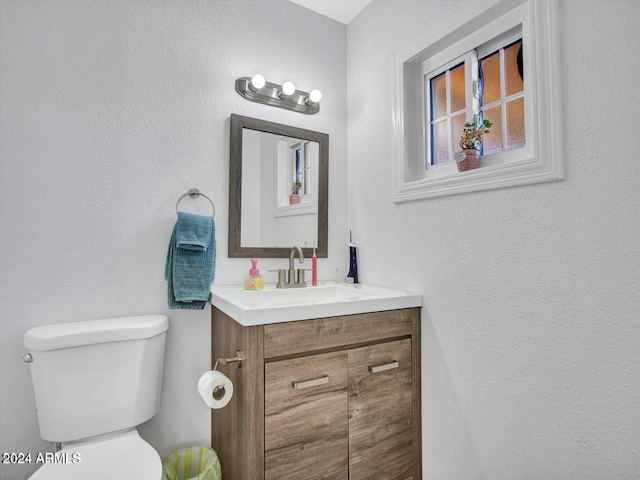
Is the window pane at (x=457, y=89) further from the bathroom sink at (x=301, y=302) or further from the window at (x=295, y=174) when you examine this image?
the bathroom sink at (x=301, y=302)

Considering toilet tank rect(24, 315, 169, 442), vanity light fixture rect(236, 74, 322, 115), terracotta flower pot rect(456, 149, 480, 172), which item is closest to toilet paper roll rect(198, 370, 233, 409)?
toilet tank rect(24, 315, 169, 442)

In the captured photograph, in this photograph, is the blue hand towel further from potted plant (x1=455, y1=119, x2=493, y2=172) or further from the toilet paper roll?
potted plant (x1=455, y1=119, x2=493, y2=172)

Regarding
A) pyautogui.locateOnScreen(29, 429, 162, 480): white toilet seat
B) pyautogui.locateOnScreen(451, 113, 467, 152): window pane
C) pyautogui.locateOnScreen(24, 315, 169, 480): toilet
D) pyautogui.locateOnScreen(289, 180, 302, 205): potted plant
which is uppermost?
pyautogui.locateOnScreen(451, 113, 467, 152): window pane

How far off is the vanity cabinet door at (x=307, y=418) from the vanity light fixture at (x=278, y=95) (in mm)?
1299

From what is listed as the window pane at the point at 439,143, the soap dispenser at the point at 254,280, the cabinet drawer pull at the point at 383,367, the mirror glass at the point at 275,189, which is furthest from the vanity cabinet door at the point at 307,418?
the window pane at the point at 439,143

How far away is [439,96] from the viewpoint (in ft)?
5.17

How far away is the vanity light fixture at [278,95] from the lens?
65.9 inches

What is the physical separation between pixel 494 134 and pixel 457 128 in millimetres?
192

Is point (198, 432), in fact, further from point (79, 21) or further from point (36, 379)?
point (79, 21)

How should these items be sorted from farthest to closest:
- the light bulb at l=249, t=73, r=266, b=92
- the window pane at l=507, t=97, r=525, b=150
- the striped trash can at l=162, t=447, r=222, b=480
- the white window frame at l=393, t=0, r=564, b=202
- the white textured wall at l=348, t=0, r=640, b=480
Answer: the light bulb at l=249, t=73, r=266, b=92
the striped trash can at l=162, t=447, r=222, b=480
the window pane at l=507, t=97, r=525, b=150
the white window frame at l=393, t=0, r=564, b=202
the white textured wall at l=348, t=0, r=640, b=480

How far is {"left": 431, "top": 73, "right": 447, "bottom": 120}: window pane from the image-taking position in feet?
5.07

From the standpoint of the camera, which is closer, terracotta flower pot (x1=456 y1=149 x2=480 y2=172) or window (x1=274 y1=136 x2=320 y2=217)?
terracotta flower pot (x1=456 y1=149 x2=480 y2=172)

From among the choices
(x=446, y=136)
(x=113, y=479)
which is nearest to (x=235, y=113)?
(x=446, y=136)

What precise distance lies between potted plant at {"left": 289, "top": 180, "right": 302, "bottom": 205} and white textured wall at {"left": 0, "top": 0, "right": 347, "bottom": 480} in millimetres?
346
